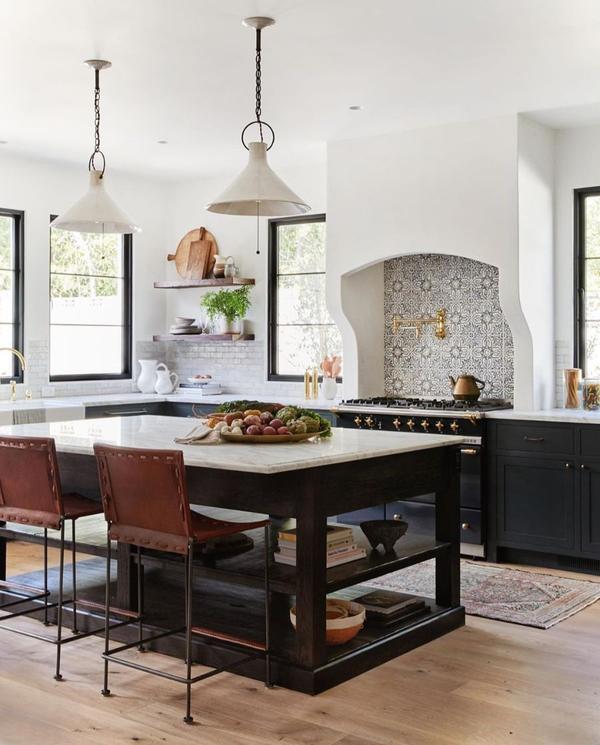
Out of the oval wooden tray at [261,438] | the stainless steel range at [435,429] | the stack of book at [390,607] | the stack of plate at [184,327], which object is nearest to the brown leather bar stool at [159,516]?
the oval wooden tray at [261,438]

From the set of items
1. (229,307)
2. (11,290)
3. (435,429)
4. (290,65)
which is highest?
(290,65)

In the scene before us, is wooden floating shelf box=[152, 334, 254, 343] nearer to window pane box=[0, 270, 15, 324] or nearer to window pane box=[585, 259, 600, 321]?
window pane box=[0, 270, 15, 324]

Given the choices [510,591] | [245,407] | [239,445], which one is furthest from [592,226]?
[239,445]

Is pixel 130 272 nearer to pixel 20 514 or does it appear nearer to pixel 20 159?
Answer: pixel 20 159

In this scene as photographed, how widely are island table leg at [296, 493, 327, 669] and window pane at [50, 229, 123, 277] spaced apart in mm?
4753

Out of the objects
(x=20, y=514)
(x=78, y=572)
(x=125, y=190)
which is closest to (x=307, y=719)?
(x=20, y=514)

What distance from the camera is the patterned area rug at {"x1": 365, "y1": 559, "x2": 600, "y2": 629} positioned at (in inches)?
199

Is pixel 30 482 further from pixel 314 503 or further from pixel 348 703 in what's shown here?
pixel 348 703

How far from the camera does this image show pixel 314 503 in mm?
3865

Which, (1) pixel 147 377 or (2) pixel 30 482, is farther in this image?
(1) pixel 147 377

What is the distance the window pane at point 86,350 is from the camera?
26.7ft

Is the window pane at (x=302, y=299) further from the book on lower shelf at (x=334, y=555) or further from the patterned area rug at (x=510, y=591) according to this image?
the book on lower shelf at (x=334, y=555)

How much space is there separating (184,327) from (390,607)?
14.7 feet

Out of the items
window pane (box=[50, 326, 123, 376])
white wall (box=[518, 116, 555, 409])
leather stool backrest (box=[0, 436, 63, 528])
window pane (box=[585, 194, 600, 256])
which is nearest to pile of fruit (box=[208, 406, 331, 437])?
leather stool backrest (box=[0, 436, 63, 528])
